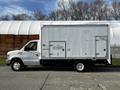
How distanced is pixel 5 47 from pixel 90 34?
1700cm

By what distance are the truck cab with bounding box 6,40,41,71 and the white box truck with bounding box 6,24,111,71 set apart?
0.24 m

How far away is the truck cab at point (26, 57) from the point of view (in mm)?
21656

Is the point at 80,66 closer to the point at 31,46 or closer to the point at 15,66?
the point at 31,46

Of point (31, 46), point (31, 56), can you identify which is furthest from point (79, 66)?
point (31, 46)

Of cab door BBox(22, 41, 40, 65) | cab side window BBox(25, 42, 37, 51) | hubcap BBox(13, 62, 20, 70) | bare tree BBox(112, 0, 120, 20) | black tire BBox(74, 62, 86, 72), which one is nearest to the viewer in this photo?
black tire BBox(74, 62, 86, 72)

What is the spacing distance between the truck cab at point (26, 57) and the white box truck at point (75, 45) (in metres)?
0.24

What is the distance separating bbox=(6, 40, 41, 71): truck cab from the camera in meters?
21.7

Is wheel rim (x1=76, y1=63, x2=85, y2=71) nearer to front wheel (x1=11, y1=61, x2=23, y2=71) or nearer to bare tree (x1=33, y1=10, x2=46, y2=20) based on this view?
front wheel (x1=11, y1=61, x2=23, y2=71)

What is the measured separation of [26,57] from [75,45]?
341 cm

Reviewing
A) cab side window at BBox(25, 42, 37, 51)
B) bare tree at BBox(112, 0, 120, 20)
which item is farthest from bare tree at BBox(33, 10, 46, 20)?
cab side window at BBox(25, 42, 37, 51)

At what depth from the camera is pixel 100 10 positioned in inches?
2857

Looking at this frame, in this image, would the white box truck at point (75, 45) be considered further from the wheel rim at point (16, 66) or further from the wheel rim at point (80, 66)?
the wheel rim at point (16, 66)

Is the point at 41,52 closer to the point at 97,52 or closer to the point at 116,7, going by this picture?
the point at 97,52

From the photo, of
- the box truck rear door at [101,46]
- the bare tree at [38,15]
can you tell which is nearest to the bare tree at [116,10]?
the bare tree at [38,15]
